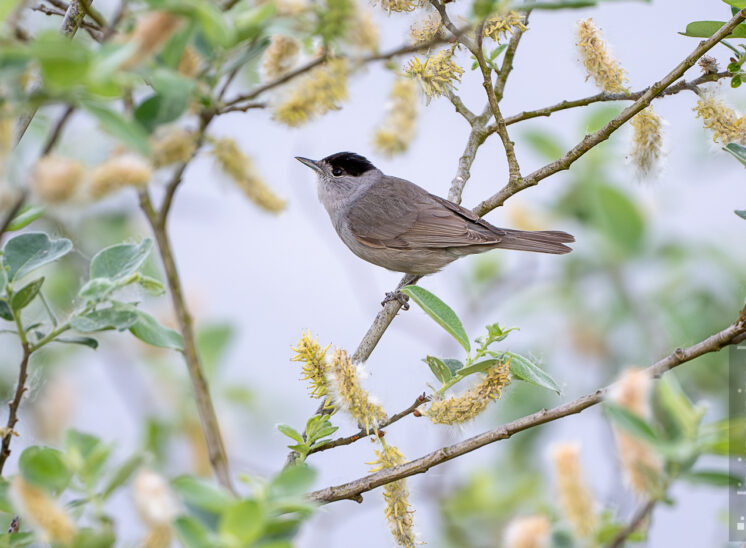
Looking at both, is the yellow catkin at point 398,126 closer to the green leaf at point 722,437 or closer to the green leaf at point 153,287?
the green leaf at point 153,287

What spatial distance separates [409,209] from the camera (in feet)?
15.5

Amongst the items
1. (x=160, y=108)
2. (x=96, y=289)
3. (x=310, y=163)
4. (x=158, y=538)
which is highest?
(x=310, y=163)

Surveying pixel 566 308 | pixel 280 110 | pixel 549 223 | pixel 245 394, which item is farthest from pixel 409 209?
pixel 280 110

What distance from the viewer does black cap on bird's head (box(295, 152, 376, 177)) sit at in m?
5.11

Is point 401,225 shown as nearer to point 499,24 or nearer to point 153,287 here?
point 499,24

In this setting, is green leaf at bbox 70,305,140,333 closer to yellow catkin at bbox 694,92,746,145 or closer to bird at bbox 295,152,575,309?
yellow catkin at bbox 694,92,746,145

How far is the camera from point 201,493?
1.00 m

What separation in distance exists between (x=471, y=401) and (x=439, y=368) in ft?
0.53

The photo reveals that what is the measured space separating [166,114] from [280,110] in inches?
30.1

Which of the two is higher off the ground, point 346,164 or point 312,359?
point 346,164

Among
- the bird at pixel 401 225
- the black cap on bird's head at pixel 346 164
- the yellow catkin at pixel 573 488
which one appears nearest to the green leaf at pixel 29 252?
the yellow catkin at pixel 573 488

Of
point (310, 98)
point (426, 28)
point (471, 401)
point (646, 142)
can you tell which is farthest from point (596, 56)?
point (471, 401)

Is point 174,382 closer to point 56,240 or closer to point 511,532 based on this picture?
point 56,240

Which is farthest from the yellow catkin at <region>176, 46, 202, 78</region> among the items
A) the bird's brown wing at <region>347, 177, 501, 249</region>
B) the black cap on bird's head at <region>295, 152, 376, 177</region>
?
the black cap on bird's head at <region>295, 152, 376, 177</region>
